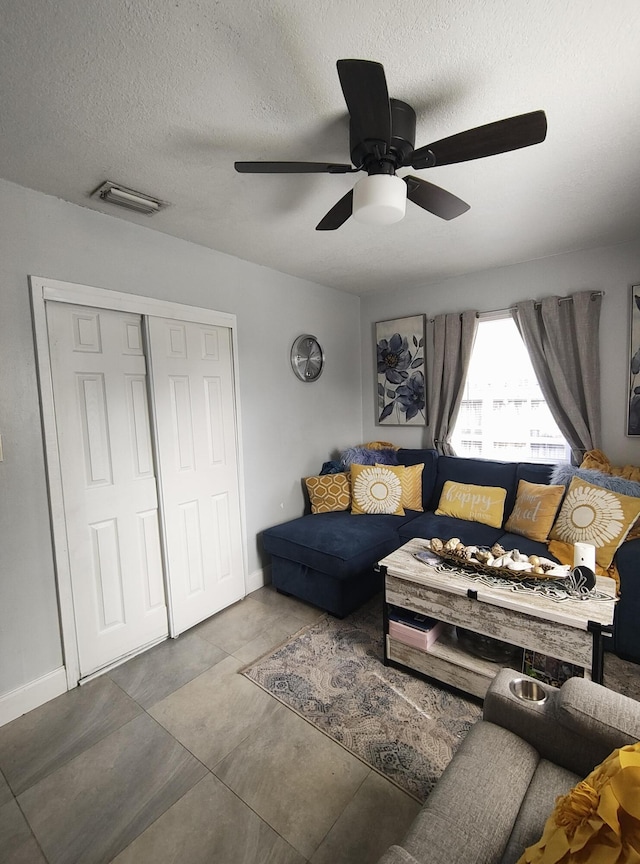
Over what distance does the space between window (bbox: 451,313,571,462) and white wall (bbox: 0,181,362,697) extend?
131 centimetres

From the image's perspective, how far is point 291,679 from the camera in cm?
208

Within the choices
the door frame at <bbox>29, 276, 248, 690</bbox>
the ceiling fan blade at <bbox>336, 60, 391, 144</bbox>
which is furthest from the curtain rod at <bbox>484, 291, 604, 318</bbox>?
the door frame at <bbox>29, 276, 248, 690</bbox>

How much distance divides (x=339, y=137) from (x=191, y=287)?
1.39 meters

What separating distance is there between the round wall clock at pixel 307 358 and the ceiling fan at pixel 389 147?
1824 millimetres

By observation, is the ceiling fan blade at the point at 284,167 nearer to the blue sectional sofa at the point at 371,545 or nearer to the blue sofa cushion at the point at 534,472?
the blue sectional sofa at the point at 371,545

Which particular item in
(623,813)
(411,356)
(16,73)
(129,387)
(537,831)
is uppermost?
(16,73)

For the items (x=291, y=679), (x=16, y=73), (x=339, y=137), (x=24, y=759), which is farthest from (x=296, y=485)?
(x=16, y=73)

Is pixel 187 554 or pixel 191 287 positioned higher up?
pixel 191 287

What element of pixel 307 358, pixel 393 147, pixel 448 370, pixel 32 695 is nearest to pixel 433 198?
pixel 393 147

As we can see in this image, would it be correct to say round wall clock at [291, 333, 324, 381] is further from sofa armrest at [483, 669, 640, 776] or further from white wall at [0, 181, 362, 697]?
sofa armrest at [483, 669, 640, 776]

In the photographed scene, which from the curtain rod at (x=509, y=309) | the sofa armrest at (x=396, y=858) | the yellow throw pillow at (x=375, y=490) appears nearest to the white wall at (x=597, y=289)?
the curtain rod at (x=509, y=309)

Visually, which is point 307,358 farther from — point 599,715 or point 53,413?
point 599,715

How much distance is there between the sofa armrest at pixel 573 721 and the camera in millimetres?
1049

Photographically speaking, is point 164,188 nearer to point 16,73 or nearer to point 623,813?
point 16,73
